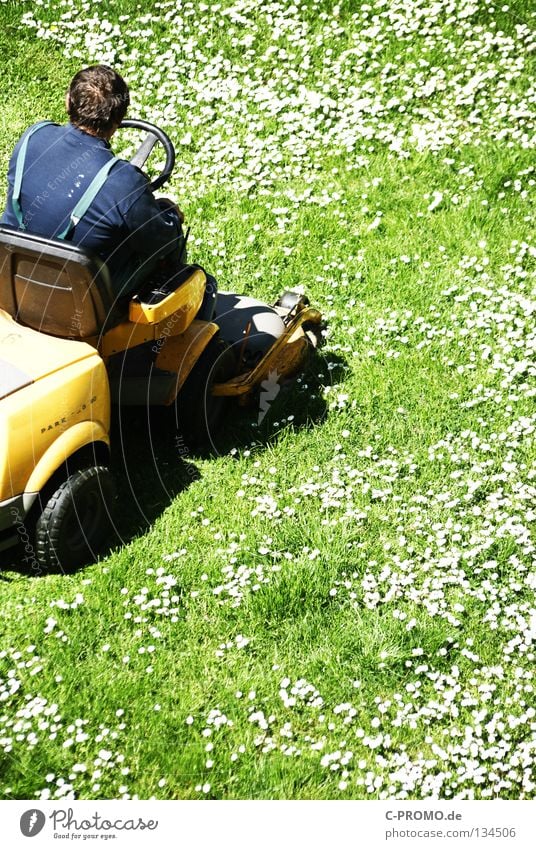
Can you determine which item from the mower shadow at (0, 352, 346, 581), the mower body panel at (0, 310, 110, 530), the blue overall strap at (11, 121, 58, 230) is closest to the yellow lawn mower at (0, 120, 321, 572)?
the mower body panel at (0, 310, 110, 530)

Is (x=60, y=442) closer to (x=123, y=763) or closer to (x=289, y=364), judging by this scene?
(x=123, y=763)

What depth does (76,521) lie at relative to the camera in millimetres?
4957

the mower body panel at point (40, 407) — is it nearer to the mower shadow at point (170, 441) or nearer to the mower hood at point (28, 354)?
the mower hood at point (28, 354)

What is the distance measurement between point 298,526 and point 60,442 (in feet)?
4.49

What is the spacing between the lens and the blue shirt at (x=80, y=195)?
4883 mm

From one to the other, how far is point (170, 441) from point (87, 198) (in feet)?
5.30

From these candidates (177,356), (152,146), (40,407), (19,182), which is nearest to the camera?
(40,407)

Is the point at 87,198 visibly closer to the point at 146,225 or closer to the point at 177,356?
the point at 146,225

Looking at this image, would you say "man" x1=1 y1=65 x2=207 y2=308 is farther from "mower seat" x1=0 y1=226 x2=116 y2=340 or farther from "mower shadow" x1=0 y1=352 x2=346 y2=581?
"mower shadow" x1=0 y1=352 x2=346 y2=581

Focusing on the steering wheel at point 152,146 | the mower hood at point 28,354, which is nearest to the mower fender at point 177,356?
the mower hood at point 28,354

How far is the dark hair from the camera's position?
16.5ft

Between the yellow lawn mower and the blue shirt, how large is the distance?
21 centimetres

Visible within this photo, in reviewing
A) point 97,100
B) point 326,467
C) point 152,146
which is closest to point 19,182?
point 97,100

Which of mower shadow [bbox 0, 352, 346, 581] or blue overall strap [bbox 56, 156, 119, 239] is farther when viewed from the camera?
mower shadow [bbox 0, 352, 346, 581]
